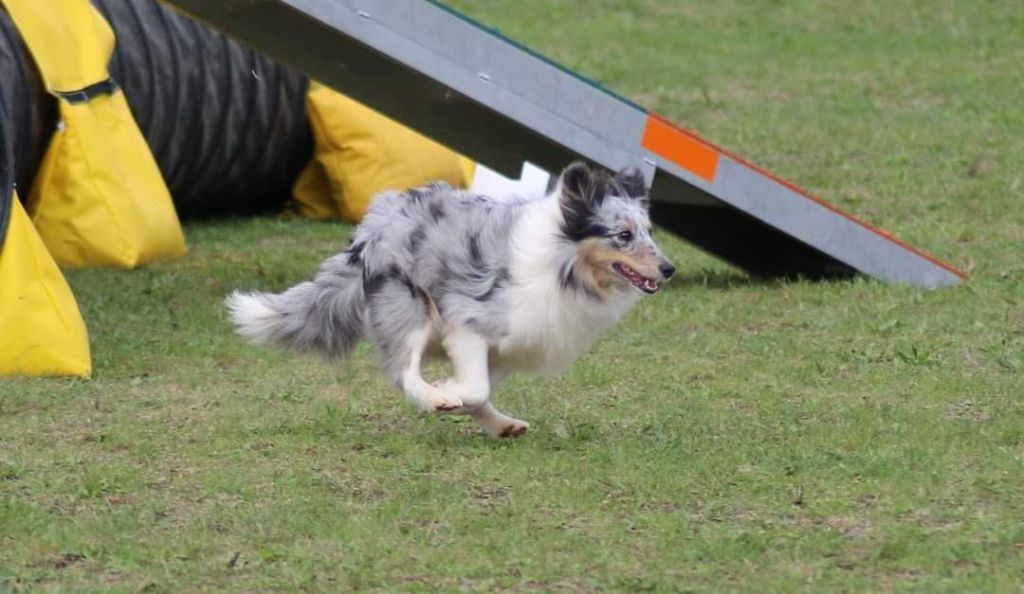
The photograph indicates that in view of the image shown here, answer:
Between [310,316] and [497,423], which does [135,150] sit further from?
[497,423]

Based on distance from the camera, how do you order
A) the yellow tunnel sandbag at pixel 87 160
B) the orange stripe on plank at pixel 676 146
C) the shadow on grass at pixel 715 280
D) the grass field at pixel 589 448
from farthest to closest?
the shadow on grass at pixel 715 280 < the yellow tunnel sandbag at pixel 87 160 < the orange stripe on plank at pixel 676 146 < the grass field at pixel 589 448

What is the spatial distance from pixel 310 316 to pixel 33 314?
154cm

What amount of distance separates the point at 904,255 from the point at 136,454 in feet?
14.9

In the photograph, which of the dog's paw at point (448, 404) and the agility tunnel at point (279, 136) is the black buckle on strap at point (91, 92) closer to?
the agility tunnel at point (279, 136)

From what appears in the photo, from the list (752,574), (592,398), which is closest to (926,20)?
(592,398)

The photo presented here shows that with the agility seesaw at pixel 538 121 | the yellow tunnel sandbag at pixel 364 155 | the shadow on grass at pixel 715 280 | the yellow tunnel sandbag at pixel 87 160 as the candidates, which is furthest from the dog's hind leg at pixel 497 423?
the yellow tunnel sandbag at pixel 364 155

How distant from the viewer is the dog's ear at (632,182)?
19.9 ft

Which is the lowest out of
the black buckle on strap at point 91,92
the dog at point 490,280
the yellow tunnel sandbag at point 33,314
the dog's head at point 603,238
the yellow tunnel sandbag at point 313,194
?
the yellow tunnel sandbag at point 313,194

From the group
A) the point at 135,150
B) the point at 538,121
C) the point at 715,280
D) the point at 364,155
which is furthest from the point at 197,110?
the point at 715,280

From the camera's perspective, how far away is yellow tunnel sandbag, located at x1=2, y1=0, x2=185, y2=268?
30.9 ft

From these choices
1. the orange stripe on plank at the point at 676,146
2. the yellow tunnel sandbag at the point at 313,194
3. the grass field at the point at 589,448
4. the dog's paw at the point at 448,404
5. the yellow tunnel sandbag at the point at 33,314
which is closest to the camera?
the grass field at the point at 589,448

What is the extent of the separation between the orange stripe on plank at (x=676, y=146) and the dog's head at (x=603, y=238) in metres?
2.72

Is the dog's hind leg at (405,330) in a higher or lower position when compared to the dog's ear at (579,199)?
lower

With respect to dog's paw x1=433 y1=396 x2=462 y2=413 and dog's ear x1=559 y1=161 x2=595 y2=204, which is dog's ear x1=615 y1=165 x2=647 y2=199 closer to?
dog's ear x1=559 y1=161 x2=595 y2=204
